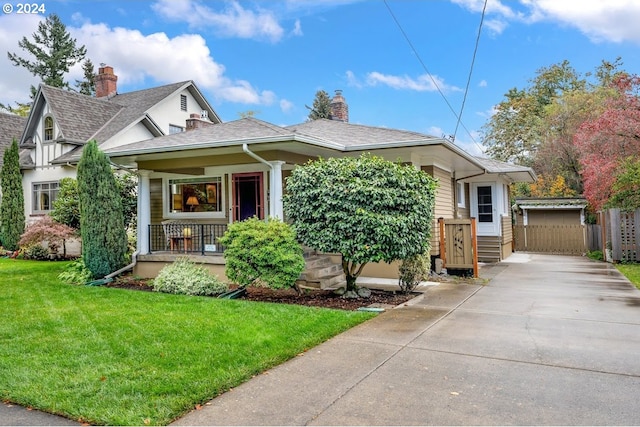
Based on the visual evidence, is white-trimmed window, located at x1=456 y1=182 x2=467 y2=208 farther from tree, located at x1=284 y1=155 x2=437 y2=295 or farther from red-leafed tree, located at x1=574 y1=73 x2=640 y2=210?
tree, located at x1=284 y1=155 x2=437 y2=295

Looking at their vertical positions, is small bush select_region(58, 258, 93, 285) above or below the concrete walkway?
above

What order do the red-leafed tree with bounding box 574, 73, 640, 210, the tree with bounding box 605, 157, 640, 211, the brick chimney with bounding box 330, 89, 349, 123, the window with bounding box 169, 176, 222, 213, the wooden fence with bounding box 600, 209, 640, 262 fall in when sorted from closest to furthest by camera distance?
the window with bounding box 169, 176, 222, 213, the tree with bounding box 605, 157, 640, 211, the wooden fence with bounding box 600, 209, 640, 262, the red-leafed tree with bounding box 574, 73, 640, 210, the brick chimney with bounding box 330, 89, 349, 123

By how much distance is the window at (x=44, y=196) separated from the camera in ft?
56.9

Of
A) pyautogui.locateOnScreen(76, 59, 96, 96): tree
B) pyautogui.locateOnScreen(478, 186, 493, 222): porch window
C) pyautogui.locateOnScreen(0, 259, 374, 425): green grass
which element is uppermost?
pyautogui.locateOnScreen(76, 59, 96, 96): tree

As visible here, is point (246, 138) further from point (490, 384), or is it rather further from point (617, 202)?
point (617, 202)

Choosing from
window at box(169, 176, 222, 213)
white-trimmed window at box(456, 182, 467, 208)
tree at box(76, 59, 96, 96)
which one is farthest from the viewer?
tree at box(76, 59, 96, 96)

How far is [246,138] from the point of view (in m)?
8.47

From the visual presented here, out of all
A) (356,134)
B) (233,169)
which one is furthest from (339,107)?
(233,169)

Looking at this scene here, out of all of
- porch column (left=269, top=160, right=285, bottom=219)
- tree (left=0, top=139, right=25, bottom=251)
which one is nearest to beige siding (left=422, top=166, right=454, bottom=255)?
porch column (left=269, top=160, right=285, bottom=219)

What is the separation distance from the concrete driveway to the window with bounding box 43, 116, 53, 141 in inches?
673

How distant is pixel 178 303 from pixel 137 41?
12980 millimetres

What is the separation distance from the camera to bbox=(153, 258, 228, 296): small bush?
27.2 ft

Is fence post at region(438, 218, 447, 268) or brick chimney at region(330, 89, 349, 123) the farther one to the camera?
brick chimney at region(330, 89, 349, 123)

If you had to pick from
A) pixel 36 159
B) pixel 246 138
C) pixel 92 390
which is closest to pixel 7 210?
pixel 36 159
